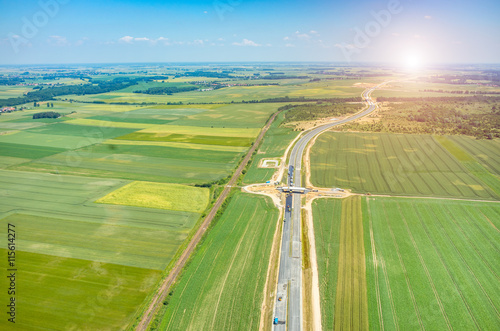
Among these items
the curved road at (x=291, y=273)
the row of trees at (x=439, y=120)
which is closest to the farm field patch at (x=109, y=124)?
→ the curved road at (x=291, y=273)

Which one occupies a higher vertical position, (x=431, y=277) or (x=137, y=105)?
(x=137, y=105)

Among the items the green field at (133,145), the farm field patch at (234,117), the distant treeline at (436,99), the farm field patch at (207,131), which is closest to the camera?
the green field at (133,145)

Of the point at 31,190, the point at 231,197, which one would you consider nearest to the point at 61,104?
the point at 31,190

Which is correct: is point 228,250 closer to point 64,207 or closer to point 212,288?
point 212,288

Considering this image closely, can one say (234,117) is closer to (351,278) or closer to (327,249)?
(327,249)

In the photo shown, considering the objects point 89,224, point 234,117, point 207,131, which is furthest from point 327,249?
point 234,117

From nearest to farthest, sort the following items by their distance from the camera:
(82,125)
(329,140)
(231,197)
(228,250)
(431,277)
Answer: (431,277) → (228,250) → (231,197) → (329,140) → (82,125)

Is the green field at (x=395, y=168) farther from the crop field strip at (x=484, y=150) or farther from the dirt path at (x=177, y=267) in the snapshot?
the dirt path at (x=177, y=267)
